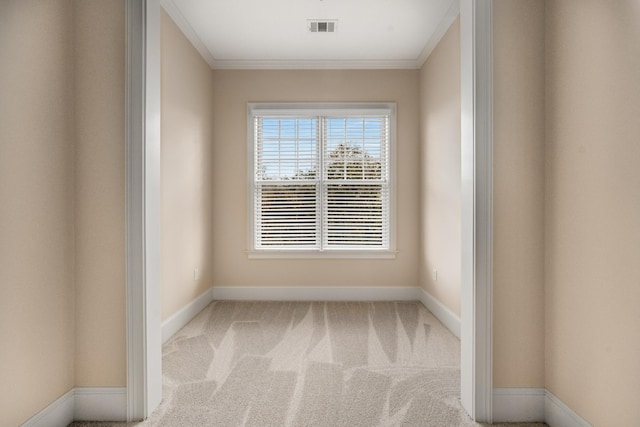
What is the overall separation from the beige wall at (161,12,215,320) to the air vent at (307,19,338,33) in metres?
1.23

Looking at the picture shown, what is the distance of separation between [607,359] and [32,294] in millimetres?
2527

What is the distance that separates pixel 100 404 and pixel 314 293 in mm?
2802

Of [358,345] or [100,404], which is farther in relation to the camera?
[358,345]

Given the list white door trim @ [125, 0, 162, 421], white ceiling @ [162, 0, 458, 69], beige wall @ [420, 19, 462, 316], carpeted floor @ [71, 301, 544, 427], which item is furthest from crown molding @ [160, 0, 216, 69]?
carpeted floor @ [71, 301, 544, 427]

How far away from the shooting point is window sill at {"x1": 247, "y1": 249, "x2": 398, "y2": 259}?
4.60 metres

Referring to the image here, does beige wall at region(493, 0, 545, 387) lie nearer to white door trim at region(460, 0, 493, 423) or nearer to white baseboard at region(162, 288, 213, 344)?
white door trim at region(460, 0, 493, 423)

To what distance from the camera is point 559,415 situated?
1896mm

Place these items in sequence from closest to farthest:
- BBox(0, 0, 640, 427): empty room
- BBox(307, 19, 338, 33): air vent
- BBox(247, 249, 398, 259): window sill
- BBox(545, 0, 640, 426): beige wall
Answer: BBox(545, 0, 640, 426): beige wall → BBox(0, 0, 640, 427): empty room → BBox(307, 19, 338, 33): air vent → BBox(247, 249, 398, 259): window sill

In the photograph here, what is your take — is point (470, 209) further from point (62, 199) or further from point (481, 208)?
point (62, 199)

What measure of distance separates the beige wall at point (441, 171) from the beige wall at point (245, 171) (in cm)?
16

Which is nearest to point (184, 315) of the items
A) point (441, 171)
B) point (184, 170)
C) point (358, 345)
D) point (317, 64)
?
point (184, 170)

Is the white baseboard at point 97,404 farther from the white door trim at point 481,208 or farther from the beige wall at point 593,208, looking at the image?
the beige wall at point 593,208

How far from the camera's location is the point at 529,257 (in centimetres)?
198

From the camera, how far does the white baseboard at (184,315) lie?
322 cm
